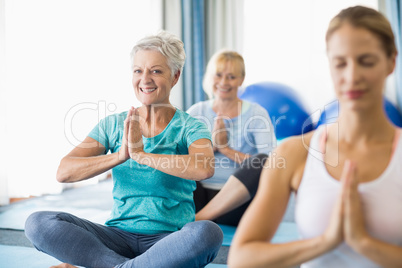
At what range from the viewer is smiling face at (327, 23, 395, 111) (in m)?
0.79

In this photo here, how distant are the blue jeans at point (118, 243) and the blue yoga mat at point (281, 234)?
719 millimetres

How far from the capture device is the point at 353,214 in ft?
2.47

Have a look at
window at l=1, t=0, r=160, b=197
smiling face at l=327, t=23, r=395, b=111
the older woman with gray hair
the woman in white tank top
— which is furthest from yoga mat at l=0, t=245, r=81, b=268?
smiling face at l=327, t=23, r=395, b=111

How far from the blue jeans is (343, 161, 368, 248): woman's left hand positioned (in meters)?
0.73

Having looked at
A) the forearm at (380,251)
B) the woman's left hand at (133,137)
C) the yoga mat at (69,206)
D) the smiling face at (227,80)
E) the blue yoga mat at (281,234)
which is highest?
the smiling face at (227,80)

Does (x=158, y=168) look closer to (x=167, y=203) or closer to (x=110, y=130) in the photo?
(x=167, y=203)

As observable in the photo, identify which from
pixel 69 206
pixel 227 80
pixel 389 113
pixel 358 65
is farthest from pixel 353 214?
pixel 389 113

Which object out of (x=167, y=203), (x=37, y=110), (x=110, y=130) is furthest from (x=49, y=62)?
(x=167, y=203)

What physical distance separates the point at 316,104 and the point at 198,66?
147 centimetres

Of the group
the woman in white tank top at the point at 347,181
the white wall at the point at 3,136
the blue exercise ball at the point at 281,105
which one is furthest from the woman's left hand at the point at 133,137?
the blue exercise ball at the point at 281,105

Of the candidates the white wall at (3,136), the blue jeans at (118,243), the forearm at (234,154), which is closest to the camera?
the blue jeans at (118,243)

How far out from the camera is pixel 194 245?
1.42m

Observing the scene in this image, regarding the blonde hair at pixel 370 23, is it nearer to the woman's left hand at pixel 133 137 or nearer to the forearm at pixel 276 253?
the forearm at pixel 276 253

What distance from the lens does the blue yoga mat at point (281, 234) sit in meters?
2.21
